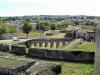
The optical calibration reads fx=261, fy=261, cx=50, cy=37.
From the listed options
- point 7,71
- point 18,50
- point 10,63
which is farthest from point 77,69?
point 18,50

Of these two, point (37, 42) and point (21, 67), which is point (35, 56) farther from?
point (37, 42)

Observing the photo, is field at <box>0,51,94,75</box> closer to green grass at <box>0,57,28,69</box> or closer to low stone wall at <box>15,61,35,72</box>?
green grass at <box>0,57,28,69</box>

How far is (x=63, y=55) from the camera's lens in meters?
24.0

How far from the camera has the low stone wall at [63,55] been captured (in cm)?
2295

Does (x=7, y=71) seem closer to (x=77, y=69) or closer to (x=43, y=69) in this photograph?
(x=43, y=69)

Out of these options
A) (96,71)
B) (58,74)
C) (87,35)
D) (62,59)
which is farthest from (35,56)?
(87,35)

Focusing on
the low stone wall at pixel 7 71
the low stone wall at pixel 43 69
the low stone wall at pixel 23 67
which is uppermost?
the low stone wall at pixel 43 69

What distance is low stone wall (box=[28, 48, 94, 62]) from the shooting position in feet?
75.3

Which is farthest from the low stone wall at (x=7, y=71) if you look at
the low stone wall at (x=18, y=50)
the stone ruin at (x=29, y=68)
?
the low stone wall at (x=18, y=50)

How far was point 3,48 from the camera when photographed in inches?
1170

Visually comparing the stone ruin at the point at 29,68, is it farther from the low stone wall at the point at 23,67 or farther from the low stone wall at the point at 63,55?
the low stone wall at the point at 63,55

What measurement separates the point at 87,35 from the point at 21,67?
71.4 feet

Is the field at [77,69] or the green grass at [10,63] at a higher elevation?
the green grass at [10,63]

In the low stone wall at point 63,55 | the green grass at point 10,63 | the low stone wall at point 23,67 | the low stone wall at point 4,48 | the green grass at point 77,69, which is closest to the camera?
the green grass at point 77,69
